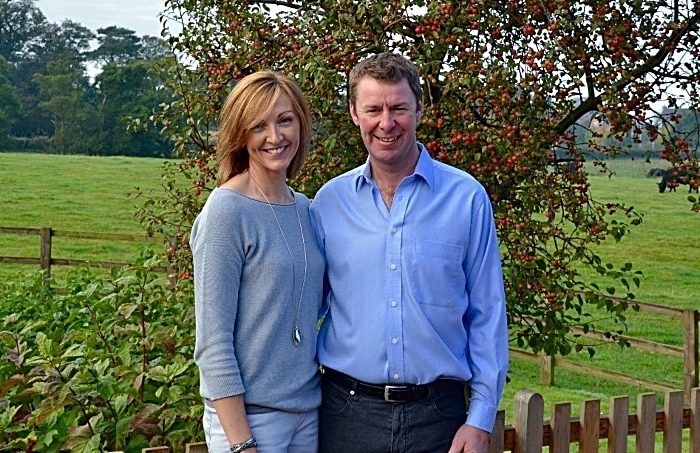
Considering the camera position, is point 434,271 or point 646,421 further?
point 646,421

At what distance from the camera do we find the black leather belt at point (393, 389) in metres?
2.62

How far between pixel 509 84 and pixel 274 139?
2.22m

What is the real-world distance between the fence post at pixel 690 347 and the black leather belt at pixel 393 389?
7041 mm

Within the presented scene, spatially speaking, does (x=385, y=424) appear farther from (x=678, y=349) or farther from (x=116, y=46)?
(x=116, y=46)

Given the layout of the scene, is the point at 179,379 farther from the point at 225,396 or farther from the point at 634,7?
the point at 634,7

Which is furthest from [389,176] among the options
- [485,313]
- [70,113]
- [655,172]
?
[70,113]

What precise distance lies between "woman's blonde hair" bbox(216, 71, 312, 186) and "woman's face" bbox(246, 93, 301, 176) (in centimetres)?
1

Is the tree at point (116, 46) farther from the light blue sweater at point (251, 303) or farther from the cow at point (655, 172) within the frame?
the light blue sweater at point (251, 303)

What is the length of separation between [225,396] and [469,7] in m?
2.79

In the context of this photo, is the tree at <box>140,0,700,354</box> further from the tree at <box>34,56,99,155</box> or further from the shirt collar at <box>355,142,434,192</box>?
the tree at <box>34,56,99,155</box>

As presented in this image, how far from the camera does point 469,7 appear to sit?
4637 mm

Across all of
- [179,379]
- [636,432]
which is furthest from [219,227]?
[636,432]

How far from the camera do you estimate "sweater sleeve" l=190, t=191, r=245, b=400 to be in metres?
2.40

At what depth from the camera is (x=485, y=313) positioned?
2695 millimetres
